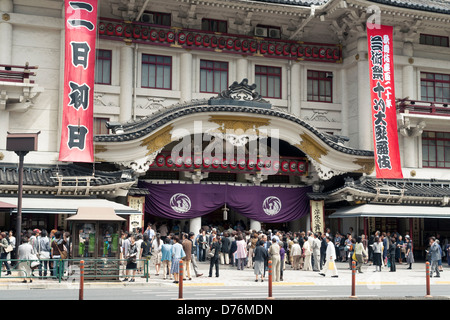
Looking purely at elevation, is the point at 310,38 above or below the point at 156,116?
above

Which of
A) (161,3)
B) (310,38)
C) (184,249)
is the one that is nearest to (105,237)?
(184,249)

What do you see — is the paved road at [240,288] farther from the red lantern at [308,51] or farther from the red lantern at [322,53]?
the red lantern at [322,53]

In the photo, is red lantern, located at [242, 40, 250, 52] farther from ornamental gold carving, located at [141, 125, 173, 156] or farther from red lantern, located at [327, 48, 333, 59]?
ornamental gold carving, located at [141, 125, 173, 156]

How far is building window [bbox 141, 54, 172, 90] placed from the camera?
107 ft

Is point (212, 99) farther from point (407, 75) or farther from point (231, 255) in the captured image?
point (407, 75)

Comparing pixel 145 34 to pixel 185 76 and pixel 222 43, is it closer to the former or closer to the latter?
pixel 185 76

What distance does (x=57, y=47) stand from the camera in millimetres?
30359

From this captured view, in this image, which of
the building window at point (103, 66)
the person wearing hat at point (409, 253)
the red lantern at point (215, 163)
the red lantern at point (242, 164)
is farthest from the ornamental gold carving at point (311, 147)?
the building window at point (103, 66)

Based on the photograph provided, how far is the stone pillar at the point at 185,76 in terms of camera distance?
32.8 metres

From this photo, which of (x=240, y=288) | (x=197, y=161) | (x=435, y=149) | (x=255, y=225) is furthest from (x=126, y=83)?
(x=435, y=149)

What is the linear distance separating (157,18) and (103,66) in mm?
3996

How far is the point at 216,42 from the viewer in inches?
1313

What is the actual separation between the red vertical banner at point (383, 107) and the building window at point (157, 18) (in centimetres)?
1077

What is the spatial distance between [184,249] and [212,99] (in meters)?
10.3
